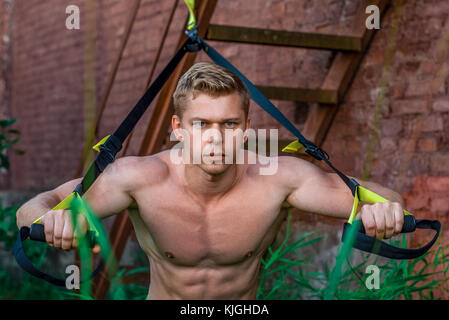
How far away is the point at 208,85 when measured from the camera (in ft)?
6.15

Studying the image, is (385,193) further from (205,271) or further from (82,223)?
(82,223)

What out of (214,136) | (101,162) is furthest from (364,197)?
(101,162)

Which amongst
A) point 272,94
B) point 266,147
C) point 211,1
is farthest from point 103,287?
point 211,1

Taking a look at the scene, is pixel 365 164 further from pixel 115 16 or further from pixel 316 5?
pixel 115 16

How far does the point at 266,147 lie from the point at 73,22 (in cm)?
314

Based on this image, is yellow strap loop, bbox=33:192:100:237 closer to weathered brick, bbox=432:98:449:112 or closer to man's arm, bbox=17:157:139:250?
man's arm, bbox=17:157:139:250

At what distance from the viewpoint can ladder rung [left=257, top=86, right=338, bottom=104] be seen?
127 inches

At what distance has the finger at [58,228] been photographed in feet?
5.41

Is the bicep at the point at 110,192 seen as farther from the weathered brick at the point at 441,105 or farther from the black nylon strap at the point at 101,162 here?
the weathered brick at the point at 441,105

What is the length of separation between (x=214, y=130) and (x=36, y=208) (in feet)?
1.86

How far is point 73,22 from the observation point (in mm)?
5824

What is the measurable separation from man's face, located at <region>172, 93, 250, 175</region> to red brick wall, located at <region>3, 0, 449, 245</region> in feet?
5.00

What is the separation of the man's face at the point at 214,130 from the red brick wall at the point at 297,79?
5.00 feet

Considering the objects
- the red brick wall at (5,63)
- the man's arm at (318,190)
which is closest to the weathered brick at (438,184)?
the man's arm at (318,190)
